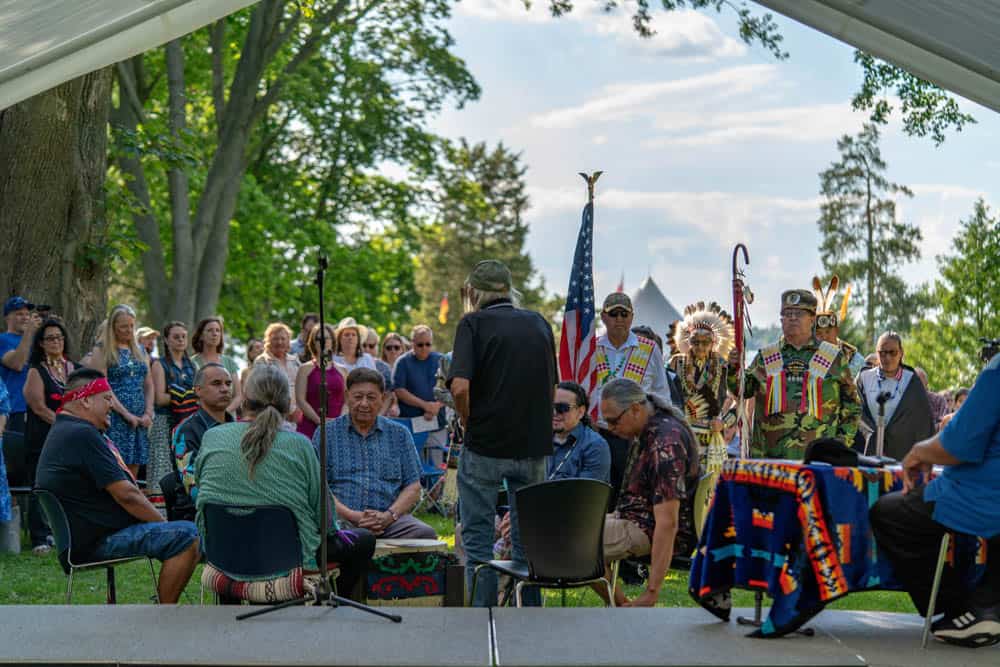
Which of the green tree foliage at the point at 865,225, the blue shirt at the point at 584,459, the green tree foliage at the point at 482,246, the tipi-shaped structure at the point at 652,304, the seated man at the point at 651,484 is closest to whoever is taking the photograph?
the seated man at the point at 651,484

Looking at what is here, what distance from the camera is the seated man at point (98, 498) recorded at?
626 cm

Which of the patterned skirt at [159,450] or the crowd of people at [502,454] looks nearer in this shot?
the crowd of people at [502,454]

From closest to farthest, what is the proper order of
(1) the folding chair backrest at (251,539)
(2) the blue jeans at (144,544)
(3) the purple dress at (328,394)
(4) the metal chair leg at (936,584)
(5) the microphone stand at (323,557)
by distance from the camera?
(4) the metal chair leg at (936,584)
(5) the microphone stand at (323,557)
(1) the folding chair backrest at (251,539)
(2) the blue jeans at (144,544)
(3) the purple dress at (328,394)

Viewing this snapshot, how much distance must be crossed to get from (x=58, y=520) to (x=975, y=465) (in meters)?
4.16

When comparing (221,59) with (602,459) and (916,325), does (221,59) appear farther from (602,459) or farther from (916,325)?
(916,325)

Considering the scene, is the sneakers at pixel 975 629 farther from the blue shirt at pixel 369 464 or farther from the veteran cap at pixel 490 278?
the blue shirt at pixel 369 464

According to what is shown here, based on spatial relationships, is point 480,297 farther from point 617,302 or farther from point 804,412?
point 617,302

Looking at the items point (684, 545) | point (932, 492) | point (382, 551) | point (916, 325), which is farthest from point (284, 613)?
point (916, 325)

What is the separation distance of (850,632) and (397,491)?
8.51 feet

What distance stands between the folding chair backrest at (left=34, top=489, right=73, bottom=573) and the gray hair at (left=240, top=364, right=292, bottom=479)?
114 cm

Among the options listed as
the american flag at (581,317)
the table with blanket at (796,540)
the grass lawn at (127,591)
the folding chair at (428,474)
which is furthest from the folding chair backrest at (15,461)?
the table with blanket at (796,540)

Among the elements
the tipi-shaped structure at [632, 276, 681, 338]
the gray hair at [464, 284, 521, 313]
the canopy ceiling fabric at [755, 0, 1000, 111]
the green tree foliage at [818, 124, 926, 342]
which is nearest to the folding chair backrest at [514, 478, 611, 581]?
the gray hair at [464, 284, 521, 313]

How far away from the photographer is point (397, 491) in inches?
279

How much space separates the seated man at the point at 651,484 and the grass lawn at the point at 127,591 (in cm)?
122
